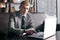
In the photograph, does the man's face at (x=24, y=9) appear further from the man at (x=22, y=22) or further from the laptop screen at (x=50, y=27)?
the laptop screen at (x=50, y=27)

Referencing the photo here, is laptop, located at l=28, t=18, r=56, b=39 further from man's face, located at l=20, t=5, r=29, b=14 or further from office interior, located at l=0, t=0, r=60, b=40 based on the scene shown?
man's face, located at l=20, t=5, r=29, b=14

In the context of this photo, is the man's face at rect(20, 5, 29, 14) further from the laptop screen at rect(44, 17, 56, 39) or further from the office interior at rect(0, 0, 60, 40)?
the laptop screen at rect(44, 17, 56, 39)

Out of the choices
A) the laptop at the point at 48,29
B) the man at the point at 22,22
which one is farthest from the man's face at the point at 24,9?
the laptop at the point at 48,29

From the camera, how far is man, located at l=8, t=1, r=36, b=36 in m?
0.81

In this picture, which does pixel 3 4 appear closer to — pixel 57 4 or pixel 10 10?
pixel 10 10

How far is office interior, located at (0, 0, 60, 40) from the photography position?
0.82 m

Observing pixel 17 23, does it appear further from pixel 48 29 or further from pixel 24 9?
pixel 48 29

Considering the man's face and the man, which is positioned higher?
the man's face

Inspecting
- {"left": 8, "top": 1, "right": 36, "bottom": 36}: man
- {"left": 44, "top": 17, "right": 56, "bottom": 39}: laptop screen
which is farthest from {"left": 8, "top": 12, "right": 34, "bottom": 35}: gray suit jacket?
{"left": 44, "top": 17, "right": 56, "bottom": 39}: laptop screen

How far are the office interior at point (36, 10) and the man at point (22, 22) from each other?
0.03 m

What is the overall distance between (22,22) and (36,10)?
0.45 ft

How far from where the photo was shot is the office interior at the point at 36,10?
82cm

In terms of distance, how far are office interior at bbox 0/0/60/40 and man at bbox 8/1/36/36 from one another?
0.10ft

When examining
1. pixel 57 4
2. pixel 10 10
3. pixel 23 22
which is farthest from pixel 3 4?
pixel 57 4
